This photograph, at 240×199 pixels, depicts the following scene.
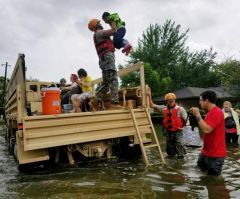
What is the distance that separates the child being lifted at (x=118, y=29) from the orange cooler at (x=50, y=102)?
181 cm

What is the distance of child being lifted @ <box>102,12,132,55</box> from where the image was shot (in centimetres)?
722

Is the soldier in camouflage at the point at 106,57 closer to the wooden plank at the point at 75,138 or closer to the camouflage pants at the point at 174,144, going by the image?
the wooden plank at the point at 75,138

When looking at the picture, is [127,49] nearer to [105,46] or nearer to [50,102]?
[105,46]

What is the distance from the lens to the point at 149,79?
40.2 meters

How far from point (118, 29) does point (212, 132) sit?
3077mm

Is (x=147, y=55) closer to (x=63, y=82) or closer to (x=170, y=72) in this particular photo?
(x=170, y=72)

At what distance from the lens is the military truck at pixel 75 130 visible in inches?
232

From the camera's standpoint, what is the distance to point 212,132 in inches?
216

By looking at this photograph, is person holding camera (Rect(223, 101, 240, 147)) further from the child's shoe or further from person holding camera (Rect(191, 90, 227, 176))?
person holding camera (Rect(191, 90, 227, 176))

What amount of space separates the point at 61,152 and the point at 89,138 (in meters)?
0.96

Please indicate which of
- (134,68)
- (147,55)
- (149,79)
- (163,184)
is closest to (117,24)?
(134,68)

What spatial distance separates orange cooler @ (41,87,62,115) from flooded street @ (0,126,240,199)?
1147 mm

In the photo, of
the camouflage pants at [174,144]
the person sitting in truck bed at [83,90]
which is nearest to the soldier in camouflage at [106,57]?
the person sitting in truck bed at [83,90]

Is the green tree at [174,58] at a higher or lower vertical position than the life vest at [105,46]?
higher
